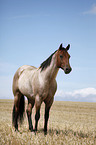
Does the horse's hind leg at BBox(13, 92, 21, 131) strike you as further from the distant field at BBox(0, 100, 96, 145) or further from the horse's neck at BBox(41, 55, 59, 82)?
the horse's neck at BBox(41, 55, 59, 82)

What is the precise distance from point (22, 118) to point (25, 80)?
193cm

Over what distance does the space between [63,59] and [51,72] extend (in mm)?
662

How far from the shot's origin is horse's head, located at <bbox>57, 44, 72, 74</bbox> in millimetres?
6310

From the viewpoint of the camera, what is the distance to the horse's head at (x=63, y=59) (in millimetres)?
6310

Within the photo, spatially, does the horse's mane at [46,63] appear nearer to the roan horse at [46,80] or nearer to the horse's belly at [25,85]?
the roan horse at [46,80]

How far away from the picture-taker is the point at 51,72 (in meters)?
6.78

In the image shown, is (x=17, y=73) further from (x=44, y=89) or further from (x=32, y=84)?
(x=44, y=89)

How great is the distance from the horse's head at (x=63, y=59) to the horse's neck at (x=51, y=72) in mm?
206

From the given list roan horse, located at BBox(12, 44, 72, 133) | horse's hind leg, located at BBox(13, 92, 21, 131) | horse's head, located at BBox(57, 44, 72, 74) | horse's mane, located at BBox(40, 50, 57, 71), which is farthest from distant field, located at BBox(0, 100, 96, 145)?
horse's mane, located at BBox(40, 50, 57, 71)

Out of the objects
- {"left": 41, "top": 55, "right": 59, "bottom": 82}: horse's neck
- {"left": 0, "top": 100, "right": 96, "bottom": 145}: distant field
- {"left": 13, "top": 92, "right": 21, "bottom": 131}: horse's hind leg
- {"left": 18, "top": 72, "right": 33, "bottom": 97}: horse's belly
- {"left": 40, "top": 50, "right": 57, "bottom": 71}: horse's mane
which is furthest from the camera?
{"left": 13, "top": 92, "right": 21, "bottom": 131}: horse's hind leg

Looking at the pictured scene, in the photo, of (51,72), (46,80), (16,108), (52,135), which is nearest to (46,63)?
(51,72)

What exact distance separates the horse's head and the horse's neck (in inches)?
8.1

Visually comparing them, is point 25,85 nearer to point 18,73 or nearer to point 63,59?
point 18,73

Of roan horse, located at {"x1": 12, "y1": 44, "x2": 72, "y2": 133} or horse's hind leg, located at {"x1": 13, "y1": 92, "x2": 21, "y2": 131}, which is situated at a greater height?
roan horse, located at {"x1": 12, "y1": 44, "x2": 72, "y2": 133}
